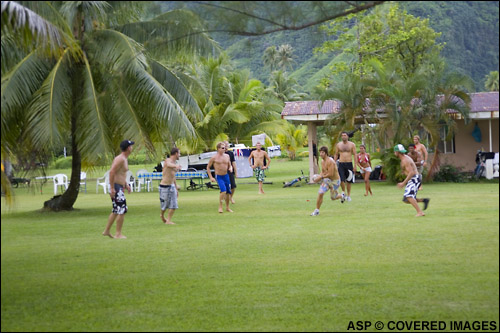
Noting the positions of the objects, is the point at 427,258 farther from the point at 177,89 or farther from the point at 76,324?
the point at 177,89

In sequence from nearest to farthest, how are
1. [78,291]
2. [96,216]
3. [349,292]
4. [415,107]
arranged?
[349,292] < [78,291] < [96,216] < [415,107]

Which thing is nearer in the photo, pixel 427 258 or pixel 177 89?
pixel 427 258

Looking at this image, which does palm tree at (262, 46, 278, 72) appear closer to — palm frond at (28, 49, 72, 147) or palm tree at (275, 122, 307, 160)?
palm tree at (275, 122, 307, 160)

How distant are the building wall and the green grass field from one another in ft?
36.7

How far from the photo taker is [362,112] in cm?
2547

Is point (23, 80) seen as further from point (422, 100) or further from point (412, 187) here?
point (422, 100)

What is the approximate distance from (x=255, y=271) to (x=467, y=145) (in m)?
19.5

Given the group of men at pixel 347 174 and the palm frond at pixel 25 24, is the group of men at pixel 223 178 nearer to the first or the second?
the group of men at pixel 347 174

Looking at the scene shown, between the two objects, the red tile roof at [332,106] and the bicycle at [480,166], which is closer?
the red tile roof at [332,106]

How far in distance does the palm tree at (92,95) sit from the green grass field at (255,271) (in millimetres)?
1990

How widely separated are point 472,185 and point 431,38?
48.0ft

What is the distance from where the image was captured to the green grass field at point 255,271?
6.32 m

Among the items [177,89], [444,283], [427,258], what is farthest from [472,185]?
[444,283]

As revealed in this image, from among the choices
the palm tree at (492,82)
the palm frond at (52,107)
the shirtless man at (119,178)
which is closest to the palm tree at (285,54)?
the shirtless man at (119,178)
